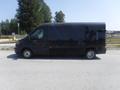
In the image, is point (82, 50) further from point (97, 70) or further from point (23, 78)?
point (23, 78)

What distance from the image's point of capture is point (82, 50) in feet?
57.3

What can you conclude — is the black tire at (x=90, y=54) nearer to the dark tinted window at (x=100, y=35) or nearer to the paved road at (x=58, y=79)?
the dark tinted window at (x=100, y=35)

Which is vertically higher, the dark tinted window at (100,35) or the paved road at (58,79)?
the dark tinted window at (100,35)

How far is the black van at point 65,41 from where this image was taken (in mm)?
17344

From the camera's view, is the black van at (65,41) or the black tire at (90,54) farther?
the black tire at (90,54)

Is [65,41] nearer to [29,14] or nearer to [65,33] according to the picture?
[65,33]

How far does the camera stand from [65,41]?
17.5 metres

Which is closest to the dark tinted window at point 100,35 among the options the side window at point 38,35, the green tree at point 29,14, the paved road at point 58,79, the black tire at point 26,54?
the side window at point 38,35

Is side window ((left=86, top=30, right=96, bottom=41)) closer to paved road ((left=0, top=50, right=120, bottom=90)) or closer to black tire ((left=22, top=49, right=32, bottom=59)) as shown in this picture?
black tire ((left=22, top=49, right=32, bottom=59))

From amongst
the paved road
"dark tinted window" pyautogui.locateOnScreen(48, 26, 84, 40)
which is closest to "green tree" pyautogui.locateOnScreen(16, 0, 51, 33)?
"dark tinted window" pyautogui.locateOnScreen(48, 26, 84, 40)

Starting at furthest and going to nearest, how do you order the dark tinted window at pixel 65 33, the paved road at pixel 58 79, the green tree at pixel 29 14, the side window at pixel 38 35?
1. the green tree at pixel 29 14
2. the dark tinted window at pixel 65 33
3. the side window at pixel 38 35
4. the paved road at pixel 58 79

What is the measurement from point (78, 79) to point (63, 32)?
7470 mm

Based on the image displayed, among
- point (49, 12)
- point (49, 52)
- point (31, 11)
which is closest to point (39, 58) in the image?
point (49, 52)

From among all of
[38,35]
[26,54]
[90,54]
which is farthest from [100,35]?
[26,54]
